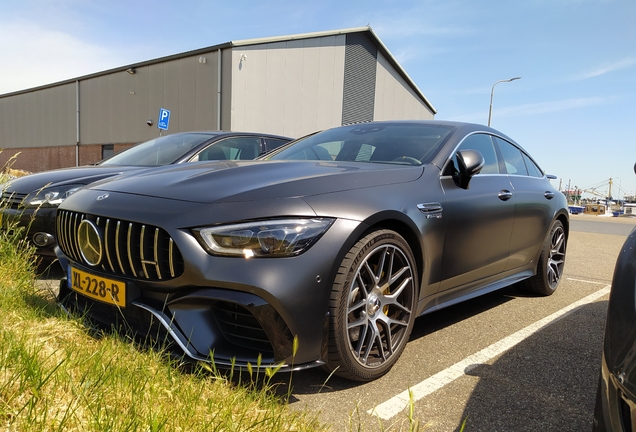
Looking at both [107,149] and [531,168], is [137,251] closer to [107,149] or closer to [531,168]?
[531,168]

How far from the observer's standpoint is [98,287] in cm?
231

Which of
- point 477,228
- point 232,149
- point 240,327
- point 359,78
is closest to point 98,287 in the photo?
point 240,327

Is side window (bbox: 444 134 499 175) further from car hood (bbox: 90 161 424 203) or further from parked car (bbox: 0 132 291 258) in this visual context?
parked car (bbox: 0 132 291 258)

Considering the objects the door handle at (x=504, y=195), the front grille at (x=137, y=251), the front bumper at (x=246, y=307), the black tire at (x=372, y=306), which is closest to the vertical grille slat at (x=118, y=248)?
the front grille at (x=137, y=251)

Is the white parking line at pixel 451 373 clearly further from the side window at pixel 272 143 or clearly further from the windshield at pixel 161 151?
the side window at pixel 272 143

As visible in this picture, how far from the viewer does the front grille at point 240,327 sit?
2.02 metres

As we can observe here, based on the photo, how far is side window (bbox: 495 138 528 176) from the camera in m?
3.97

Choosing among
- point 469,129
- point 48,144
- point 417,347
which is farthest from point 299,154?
point 48,144

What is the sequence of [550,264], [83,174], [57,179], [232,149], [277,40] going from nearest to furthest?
[57,179] → [83,174] → [550,264] → [232,149] → [277,40]

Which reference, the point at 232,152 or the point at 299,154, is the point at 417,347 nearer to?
the point at 299,154

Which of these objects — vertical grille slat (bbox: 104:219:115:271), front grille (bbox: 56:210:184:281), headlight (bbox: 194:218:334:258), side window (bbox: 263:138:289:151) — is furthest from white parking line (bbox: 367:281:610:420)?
side window (bbox: 263:138:289:151)

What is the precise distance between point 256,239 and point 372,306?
708 millimetres

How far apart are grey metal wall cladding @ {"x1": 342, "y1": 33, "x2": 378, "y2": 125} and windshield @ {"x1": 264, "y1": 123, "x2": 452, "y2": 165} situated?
61.8 feet

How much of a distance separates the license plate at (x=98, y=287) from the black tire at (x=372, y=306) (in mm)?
966
